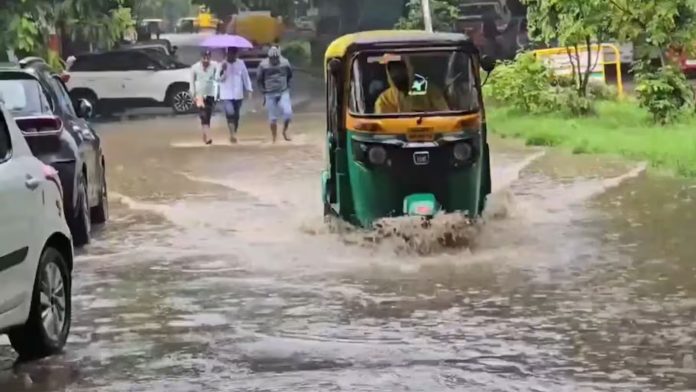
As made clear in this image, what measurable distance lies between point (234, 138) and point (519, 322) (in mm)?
15218

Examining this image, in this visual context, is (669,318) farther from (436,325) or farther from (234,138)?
(234,138)

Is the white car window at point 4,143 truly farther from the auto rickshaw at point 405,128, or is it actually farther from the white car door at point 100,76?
the white car door at point 100,76

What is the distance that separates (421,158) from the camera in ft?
37.9

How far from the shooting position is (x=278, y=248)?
12133mm

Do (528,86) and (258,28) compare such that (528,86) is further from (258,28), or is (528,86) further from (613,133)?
(258,28)

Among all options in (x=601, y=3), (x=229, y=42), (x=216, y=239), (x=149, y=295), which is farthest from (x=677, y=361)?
(x=229, y=42)

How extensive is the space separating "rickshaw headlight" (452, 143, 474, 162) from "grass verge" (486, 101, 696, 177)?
18.1ft

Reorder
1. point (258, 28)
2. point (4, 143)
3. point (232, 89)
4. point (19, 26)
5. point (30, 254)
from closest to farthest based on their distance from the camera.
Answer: point (30, 254)
point (4, 143)
point (232, 89)
point (19, 26)
point (258, 28)

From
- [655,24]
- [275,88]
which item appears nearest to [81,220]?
[275,88]

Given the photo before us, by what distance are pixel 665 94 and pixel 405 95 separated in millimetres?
11088

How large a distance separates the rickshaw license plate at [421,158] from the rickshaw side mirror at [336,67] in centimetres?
103

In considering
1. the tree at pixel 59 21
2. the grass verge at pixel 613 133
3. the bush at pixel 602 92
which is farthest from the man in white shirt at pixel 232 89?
the bush at pixel 602 92

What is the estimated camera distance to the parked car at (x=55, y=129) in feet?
39.0

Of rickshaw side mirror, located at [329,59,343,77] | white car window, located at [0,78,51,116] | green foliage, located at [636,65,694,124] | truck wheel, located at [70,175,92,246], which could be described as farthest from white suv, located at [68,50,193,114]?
rickshaw side mirror, located at [329,59,343,77]
